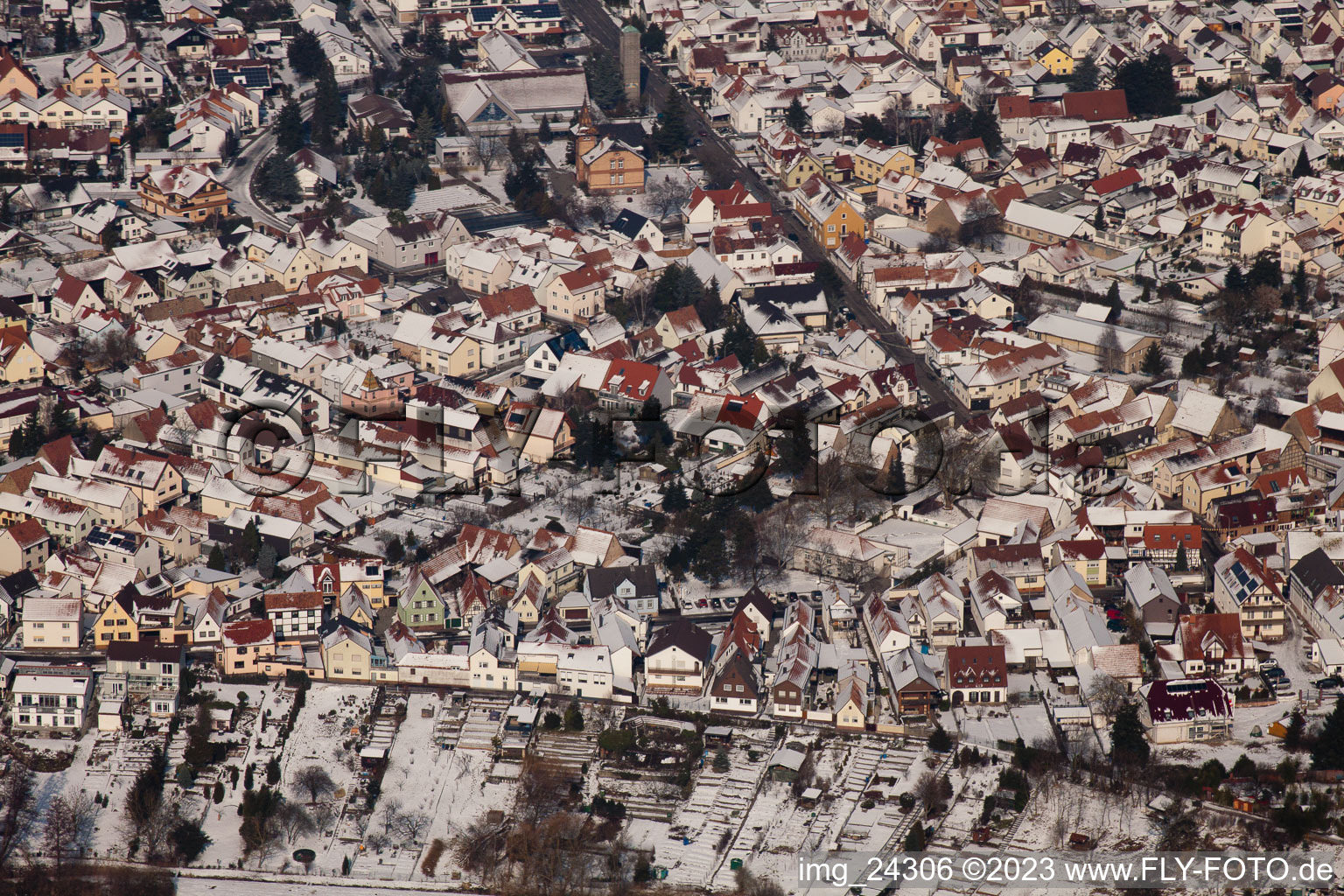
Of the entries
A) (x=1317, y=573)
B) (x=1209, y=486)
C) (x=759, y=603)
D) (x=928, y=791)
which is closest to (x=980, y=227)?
(x=1209, y=486)

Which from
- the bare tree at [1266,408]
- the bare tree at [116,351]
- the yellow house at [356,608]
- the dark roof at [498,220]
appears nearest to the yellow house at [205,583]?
the yellow house at [356,608]

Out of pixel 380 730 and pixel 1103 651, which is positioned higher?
pixel 1103 651

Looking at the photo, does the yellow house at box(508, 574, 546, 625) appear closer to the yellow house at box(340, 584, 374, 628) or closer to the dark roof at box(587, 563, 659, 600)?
the dark roof at box(587, 563, 659, 600)

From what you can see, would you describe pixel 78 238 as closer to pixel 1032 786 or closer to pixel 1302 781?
pixel 1032 786

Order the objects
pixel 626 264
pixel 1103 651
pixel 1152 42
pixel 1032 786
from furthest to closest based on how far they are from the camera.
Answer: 1. pixel 1152 42
2. pixel 626 264
3. pixel 1103 651
4. pixel 1032 786

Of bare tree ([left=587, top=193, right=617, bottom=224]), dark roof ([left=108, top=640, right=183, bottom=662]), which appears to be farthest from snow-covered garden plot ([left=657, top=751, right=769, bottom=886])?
bare tree ([left=587, top=193, right=617, bottom=224])

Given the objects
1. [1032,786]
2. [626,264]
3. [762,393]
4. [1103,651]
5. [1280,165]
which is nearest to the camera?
[1032,786]

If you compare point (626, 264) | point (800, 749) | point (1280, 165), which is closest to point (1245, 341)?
point (1280, 165)
